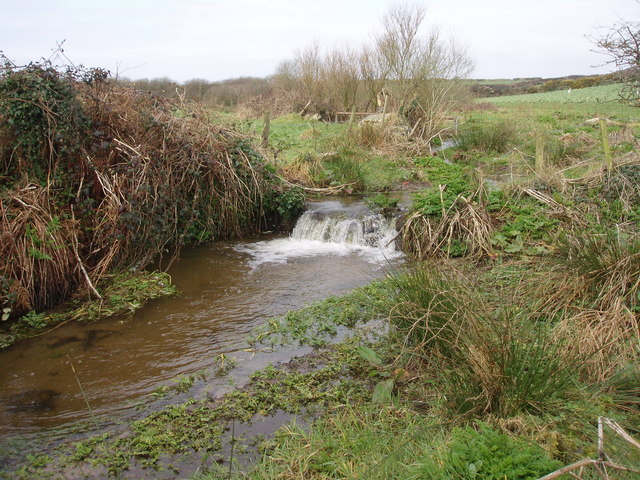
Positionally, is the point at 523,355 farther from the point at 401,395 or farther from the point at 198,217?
the point at 198,217

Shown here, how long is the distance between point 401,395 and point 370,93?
21779mm

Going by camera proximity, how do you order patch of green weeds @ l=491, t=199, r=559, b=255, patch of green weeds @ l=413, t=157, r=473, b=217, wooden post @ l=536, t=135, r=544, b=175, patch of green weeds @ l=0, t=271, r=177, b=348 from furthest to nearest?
wooden post @ l=536, t=135, r=544, b=175
patch of green weeds @ l=413, t=157, r=473, b=217
patch of green weeds @ l=491, t=199, r=559, b=255
patch of green weeds @ l=0, t=271, r=177, b=348

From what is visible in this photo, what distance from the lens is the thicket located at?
631 cm

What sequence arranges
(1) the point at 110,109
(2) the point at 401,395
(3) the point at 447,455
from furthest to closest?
1. (1) the point at 110,109
2. (2) the point at 401,395
3. (3) the point at 447,455

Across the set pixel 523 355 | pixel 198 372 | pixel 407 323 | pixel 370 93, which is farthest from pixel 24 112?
pixel 370 93

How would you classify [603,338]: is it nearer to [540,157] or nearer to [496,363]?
[496,363]

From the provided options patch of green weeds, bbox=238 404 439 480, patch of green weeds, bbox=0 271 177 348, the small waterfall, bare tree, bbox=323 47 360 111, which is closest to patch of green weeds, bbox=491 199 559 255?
the small waterfall

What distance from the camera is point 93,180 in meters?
7.42

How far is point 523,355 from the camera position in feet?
10.9

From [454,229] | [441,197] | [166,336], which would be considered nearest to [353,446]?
[166,336]

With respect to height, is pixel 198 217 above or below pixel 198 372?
above

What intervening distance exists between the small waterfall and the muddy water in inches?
23.5

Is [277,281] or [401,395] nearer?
[401,395]

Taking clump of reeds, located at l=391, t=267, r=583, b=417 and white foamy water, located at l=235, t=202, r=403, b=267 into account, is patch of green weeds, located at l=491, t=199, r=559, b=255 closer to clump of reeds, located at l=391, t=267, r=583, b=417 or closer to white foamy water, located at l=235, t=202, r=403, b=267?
white foamy water, located at l=235, t=202, r=403, b=267
